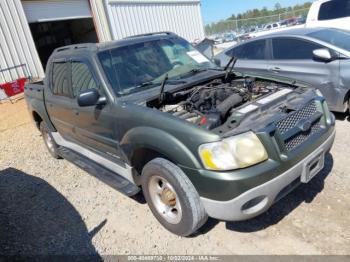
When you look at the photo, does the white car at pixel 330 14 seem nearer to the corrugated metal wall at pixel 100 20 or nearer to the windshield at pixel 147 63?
the windshield at pixel 147 63

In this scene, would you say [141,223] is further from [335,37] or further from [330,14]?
[330,14]

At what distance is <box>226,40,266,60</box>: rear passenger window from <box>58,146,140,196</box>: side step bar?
3.81m

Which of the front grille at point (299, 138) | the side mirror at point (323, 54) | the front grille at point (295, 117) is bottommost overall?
the front grille at point (299, 138)

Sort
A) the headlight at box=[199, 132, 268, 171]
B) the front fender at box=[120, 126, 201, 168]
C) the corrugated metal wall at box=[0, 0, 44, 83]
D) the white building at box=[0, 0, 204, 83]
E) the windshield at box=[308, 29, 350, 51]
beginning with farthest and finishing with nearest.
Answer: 1. the white building at box=[0, 0, 204, 83]
2. the corrugated metal wall at box=[0, 0, 44, 83]
3. the windshield at box=[308, 29, 350, 51]
4. the front fender at box=[120, 126, 201, 168]
5. the headlight at box=[199, 132, 268, 171]

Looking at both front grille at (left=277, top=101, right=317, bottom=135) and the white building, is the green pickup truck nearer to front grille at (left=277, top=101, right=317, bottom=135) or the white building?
front grille at (left=277, top=101, right=317, bottom=135)

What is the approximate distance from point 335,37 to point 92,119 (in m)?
4.34

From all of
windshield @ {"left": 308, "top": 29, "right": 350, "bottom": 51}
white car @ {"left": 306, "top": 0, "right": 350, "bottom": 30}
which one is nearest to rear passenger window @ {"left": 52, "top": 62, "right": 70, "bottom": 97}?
windshield @ {"left": 308, "top": 29, "right": 350, "bottom": 51}

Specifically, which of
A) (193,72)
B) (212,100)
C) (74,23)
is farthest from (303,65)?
(74,23)

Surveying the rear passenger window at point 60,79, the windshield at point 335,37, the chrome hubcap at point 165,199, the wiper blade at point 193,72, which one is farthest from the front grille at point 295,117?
the rear passenger window at point 60,79

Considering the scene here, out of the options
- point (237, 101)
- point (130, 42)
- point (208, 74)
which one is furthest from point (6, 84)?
point (237, 101)

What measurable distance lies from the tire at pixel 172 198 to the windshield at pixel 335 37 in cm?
386

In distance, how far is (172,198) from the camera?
3162mm

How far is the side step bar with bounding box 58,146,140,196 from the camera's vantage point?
3.60m

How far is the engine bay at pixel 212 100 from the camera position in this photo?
9.91ft
